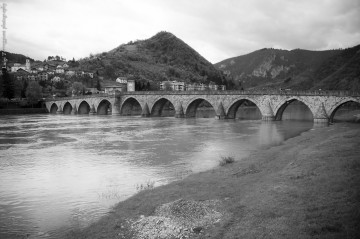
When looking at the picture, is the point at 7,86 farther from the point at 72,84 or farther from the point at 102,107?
the point at 72,84

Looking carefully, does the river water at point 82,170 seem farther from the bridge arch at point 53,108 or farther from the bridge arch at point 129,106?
the bridge arch at point 53,108

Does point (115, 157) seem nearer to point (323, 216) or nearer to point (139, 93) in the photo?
point (323, 216)

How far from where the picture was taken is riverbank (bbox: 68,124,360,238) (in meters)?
8.26

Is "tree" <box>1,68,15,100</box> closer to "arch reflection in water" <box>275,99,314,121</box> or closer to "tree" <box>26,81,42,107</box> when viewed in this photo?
"tree" <box>26,81,42,107</box>

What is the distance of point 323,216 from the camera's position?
27.6 feet

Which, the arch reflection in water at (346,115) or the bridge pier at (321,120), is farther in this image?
the arch reflection in water at (346,115)

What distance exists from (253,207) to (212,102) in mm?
52848

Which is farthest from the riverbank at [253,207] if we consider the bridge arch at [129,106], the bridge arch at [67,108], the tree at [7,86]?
the tree at [7,86]

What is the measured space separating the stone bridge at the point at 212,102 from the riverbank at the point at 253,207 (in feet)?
112

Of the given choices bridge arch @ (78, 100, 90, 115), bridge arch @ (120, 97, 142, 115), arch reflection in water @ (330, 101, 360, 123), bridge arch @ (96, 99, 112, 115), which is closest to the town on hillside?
bridge arch @ (78, 100, 90, 115)

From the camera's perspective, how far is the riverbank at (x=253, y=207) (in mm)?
8258

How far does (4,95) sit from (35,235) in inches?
3875

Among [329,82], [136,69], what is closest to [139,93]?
[329,82]

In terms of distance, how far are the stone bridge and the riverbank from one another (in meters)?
34.0
